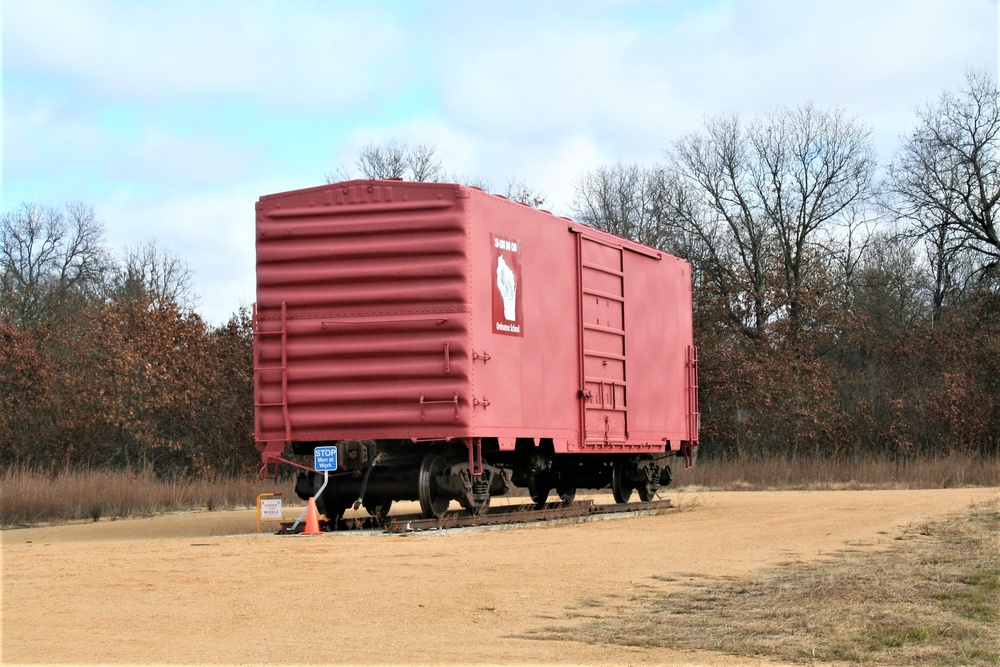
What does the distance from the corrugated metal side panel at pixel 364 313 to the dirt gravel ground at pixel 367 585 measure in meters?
1.64

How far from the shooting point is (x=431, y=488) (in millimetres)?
15766

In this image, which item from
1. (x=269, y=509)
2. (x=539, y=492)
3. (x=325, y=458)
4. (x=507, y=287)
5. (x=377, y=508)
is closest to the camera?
(x=325, y=458)

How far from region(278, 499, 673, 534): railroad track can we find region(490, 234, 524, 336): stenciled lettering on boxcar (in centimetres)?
248

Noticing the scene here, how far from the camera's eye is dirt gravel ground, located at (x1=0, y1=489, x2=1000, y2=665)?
23.4 feet

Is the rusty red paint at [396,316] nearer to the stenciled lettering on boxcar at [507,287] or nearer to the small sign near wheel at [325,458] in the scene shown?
the stenciled lettering on boxcar at [507,287]

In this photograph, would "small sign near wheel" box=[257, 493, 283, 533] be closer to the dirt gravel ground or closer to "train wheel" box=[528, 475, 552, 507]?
the dirt gravel ground

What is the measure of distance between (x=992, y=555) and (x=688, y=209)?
39.6 meters

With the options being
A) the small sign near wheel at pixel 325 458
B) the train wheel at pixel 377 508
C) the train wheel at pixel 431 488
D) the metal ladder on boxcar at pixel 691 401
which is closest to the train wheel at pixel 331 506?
the train wheel at pixel 377 508

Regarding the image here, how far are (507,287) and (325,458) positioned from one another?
10.7 feet

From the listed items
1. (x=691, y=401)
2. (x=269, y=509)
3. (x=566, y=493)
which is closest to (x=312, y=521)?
(x=269, y=509)

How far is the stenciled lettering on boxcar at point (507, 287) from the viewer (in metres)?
15.9

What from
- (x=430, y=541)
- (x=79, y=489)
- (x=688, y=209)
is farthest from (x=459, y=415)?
(x=688, y=209)

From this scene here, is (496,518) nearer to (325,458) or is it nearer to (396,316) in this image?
(325,458)

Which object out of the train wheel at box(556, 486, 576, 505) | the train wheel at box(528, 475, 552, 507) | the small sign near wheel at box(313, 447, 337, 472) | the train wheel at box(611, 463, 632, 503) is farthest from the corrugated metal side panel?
the train wheel at box(611, 463, 632, 503)
